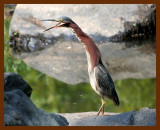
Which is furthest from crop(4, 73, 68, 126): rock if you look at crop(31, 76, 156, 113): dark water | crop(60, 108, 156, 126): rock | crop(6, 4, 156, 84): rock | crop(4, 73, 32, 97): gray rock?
crop(6, 4, 156, 84): rock

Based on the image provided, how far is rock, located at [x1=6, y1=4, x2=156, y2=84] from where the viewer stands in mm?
5938

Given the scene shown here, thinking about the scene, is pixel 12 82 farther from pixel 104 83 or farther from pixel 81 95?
pixel 81 95

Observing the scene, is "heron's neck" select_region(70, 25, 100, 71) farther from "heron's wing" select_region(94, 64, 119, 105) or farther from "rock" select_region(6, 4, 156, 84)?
"rock" select_region(6, 4, 156, 84)

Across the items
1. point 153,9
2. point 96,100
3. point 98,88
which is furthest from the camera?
point 153,9

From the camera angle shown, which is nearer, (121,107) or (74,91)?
(121,107)

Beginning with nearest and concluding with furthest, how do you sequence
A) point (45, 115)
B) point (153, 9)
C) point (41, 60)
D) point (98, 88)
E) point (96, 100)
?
point (45, 115) < point (98, 88) < point (96, 100) < point (41, 60) < point (153, 9)

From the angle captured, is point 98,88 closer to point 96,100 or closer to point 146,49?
point 96,100

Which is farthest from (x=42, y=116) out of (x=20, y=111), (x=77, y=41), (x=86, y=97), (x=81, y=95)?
(x=77, y=41)

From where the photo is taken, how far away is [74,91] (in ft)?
15.5

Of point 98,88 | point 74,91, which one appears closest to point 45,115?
point 98,88

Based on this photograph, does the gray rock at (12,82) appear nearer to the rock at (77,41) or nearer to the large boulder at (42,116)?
the large boulder at (42,116)

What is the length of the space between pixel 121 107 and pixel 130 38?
3564 millimetres

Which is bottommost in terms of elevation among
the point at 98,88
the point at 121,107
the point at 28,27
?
the point at 121,107

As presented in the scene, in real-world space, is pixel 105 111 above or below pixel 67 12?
below
